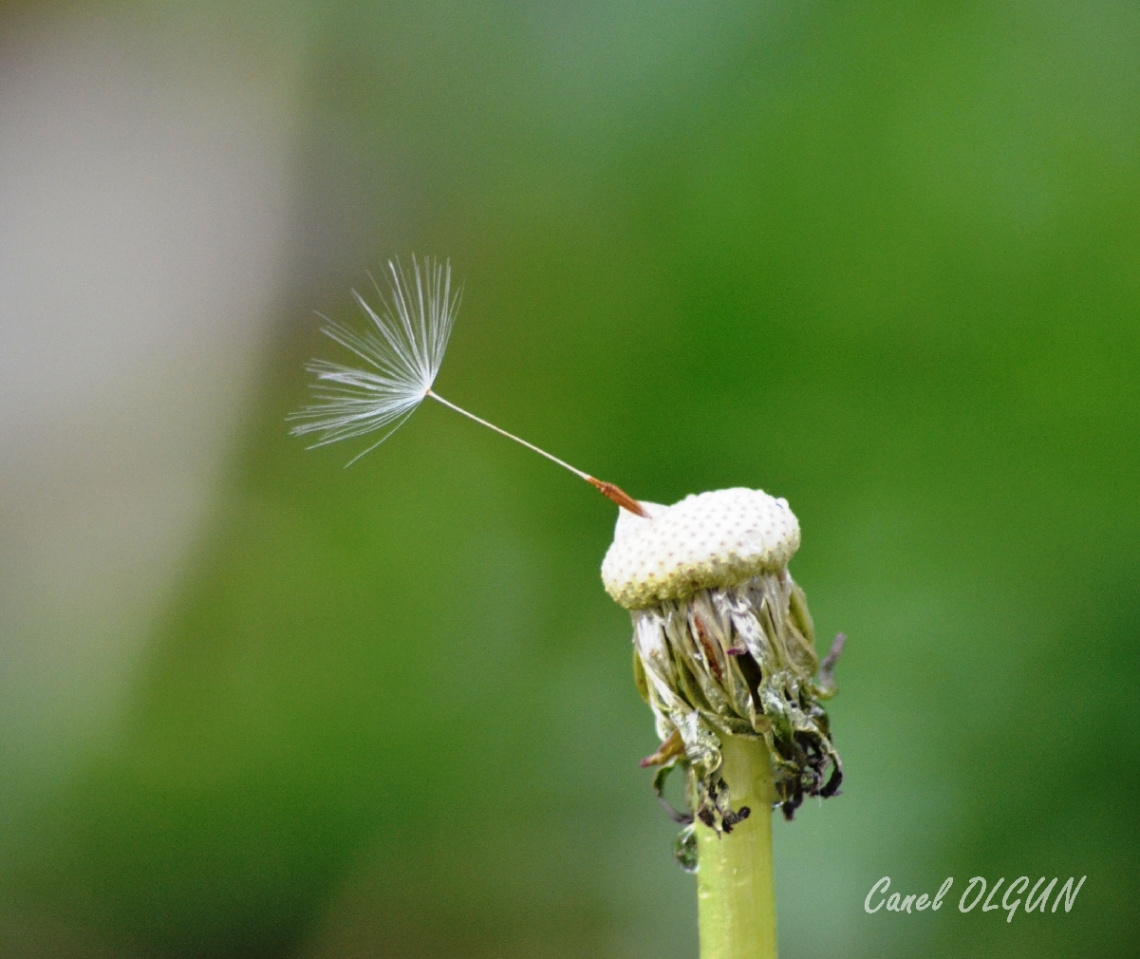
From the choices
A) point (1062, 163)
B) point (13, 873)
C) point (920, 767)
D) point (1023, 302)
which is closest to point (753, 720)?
point (920, 767)

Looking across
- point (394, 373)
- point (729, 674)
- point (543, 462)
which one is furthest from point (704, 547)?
point (543, 462)

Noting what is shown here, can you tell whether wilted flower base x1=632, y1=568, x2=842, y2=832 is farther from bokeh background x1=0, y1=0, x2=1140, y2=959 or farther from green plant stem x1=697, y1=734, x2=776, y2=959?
bokeh background x1=0, y1=0, x2=1140, y2=959

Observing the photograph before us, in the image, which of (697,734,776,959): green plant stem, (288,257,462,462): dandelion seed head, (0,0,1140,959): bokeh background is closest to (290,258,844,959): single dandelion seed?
(697,734,776,959): green plant stem

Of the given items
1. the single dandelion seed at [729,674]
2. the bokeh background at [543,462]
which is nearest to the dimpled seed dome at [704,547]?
the single dandelion seed at [729,674]

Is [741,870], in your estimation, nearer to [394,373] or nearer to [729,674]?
[729,674]

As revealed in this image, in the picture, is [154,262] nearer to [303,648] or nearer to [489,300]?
[489,300]

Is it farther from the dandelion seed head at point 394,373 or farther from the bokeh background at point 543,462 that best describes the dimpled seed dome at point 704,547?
the bokeh background at point 543,462

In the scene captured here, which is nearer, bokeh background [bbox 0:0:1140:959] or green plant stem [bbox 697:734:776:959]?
green plant stem [bbox 697:734:776:959]
